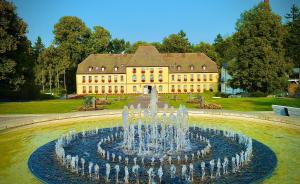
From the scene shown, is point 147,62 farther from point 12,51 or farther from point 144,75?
point 12,51

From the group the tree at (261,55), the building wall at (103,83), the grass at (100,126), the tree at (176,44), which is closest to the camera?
the grass at (100,126)

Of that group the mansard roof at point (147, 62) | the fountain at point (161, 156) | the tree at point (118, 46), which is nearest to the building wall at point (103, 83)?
the mansard roof at point (147, 62)

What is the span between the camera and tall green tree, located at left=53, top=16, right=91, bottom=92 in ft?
270

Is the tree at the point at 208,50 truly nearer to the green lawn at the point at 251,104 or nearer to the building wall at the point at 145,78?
Result: the building wall at the point at 145,78

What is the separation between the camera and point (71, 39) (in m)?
82.4

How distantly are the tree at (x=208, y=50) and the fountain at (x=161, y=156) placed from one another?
71803mm

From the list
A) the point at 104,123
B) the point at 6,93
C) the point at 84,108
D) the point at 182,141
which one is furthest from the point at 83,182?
the point at 6,93

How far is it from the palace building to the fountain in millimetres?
49064

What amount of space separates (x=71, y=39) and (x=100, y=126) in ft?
197

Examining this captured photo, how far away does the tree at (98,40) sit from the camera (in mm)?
86125

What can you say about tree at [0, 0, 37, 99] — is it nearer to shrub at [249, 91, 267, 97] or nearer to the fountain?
the fountain

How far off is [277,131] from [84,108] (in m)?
20.2

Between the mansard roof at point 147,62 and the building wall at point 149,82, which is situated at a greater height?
A: the mansard roof at point 147,62

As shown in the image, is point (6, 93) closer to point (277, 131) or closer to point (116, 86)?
point (116, 86)
